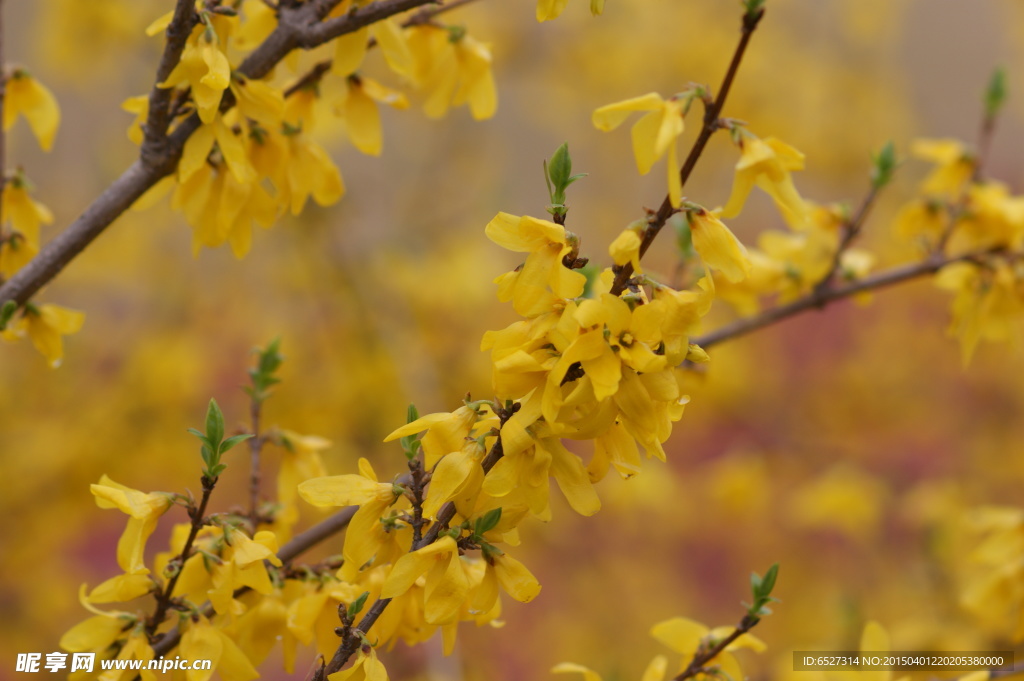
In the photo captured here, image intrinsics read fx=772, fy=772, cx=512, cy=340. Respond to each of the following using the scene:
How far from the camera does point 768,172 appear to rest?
75cm

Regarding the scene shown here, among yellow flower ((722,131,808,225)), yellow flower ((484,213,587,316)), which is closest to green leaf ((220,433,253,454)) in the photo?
yellow flower ((484,213,587,316))

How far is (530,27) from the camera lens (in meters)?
3.95

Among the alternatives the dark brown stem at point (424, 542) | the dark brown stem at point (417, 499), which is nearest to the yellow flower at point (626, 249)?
the dark brown stem at point (424, 542)

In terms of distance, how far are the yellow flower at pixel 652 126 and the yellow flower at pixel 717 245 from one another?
46 mm

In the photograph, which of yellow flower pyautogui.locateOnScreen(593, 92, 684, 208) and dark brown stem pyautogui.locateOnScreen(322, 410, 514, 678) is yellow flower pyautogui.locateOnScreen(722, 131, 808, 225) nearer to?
yellow flower pyautogui.locateOnScreen(593, 92, 684, 208)

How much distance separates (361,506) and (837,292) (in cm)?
91

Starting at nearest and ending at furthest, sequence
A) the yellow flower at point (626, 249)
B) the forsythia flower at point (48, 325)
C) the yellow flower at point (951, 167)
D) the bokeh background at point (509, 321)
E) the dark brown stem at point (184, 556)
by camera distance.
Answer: the yellow flower at point (626, 249)
the dark brown stem at point (184, 556)
the forsythia flower at point (48, 325)
the yellow flower at point (951, 167)
the bokeh background at point (509, 321)

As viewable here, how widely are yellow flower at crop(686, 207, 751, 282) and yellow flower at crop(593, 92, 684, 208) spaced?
5 cm

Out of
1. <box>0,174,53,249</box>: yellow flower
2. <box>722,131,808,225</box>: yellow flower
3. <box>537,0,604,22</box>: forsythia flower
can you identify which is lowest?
<box>0,174,53,249</box>: yellow flower

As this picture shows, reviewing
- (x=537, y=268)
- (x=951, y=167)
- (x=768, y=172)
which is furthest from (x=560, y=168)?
(x=951, y=167)

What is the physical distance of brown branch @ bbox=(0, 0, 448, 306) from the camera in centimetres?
93

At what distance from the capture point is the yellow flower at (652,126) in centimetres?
66

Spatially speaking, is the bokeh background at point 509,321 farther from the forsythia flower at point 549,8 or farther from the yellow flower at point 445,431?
the forsythia flower at point 549,8

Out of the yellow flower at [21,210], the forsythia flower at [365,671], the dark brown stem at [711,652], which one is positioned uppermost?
the yellow flower at [21,210]
